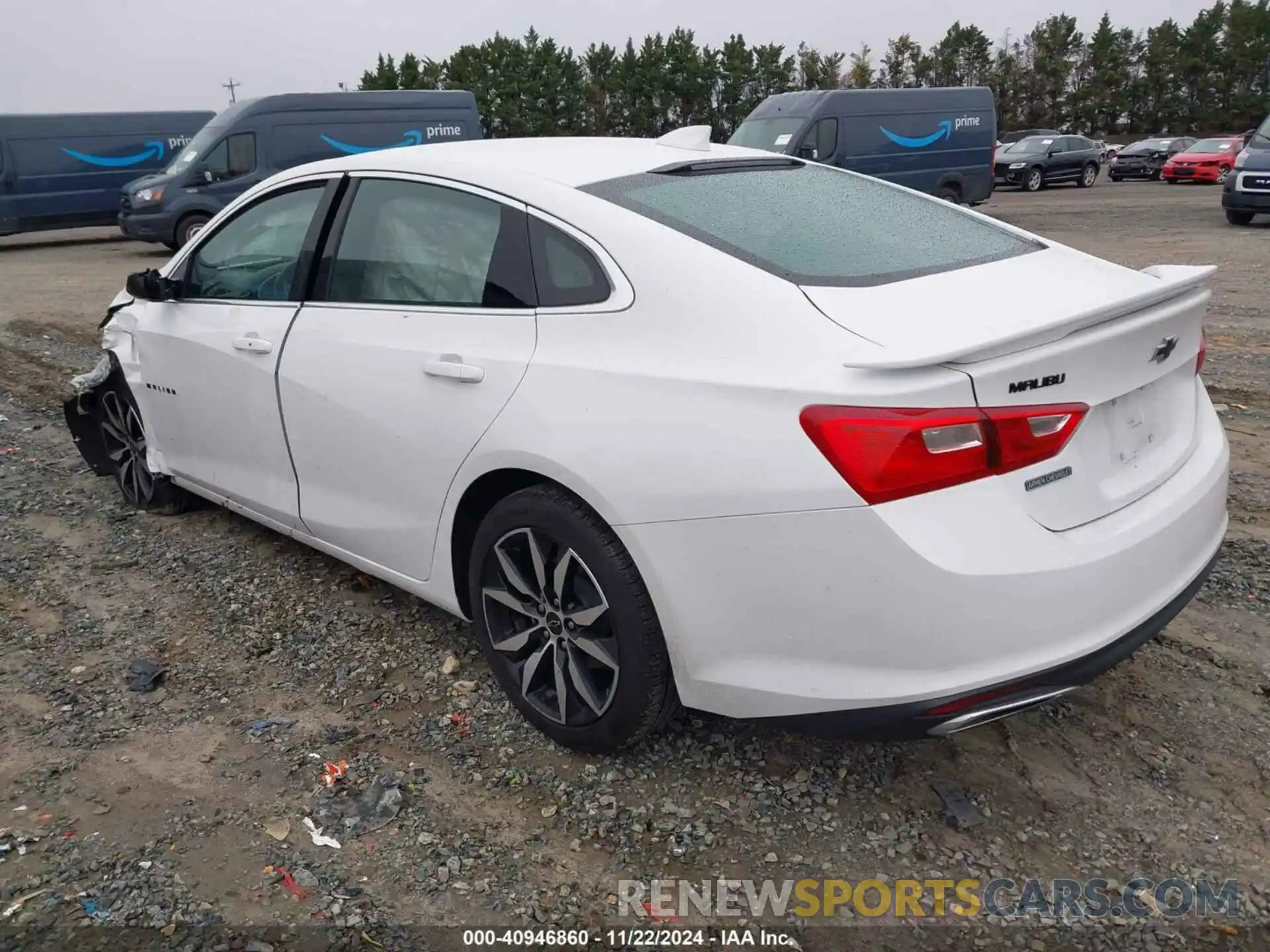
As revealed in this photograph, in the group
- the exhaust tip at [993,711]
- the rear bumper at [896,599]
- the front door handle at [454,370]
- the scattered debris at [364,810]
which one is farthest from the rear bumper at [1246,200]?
the scattered debris at [364,810]

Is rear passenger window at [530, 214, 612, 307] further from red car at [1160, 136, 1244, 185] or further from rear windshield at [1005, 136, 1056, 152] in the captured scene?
red car at [1160, 136, 1244, 185]

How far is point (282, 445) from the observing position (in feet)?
11.8

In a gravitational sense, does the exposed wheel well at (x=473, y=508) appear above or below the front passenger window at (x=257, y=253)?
below

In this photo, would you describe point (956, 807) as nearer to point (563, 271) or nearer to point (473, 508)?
point (473, 508)

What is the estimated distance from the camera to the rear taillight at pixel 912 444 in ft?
6.86

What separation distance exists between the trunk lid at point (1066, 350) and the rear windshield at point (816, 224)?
11cm

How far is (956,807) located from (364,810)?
1.57 m

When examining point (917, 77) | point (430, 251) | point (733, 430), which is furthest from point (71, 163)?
point (917, 77)

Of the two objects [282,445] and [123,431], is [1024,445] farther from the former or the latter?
[123,431]

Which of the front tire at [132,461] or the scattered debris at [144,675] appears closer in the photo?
the scattered debris at [144,675]

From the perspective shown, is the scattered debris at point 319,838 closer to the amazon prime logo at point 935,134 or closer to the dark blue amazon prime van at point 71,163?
the amazon prime logo at point 935,134

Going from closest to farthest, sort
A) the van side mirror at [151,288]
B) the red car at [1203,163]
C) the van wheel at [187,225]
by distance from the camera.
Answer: the van side mirror at [151,288]
the van wheel at [187,225]
the red car at [1203,163]

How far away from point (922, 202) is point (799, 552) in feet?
5.32

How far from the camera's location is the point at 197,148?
1547 cm
